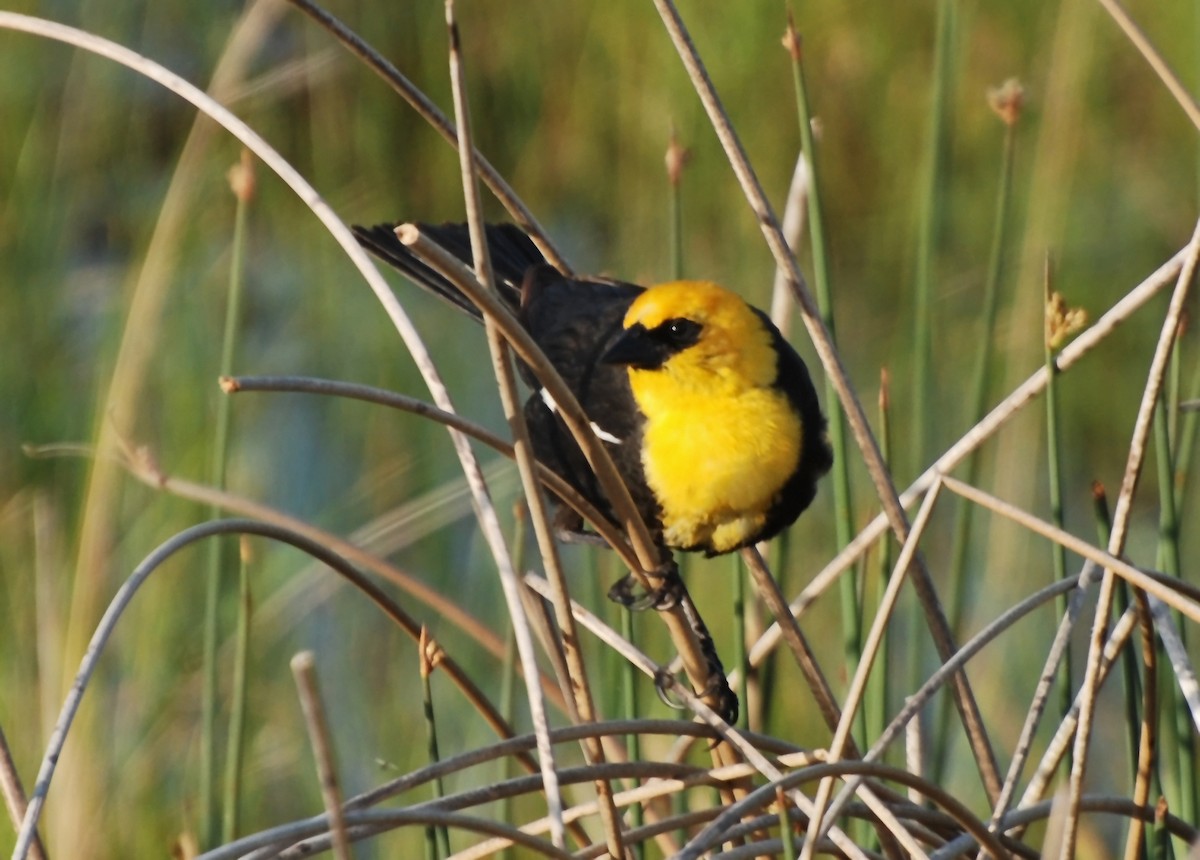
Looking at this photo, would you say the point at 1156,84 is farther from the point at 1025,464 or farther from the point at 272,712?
the point at 272,712

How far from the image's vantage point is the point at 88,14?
471 cm

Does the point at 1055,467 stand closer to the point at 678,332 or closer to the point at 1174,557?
the point at 1174,557

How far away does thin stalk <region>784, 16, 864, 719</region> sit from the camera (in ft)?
6.80

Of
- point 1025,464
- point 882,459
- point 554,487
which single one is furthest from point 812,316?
point 1025,464

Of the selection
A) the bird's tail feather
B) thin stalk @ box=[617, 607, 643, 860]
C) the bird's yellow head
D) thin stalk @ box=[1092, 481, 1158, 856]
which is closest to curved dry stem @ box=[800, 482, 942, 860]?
thin stalk @ box=[1092, 481, 1158, 856]

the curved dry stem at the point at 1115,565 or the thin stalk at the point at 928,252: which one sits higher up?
the thin stalk at the point at 928,252

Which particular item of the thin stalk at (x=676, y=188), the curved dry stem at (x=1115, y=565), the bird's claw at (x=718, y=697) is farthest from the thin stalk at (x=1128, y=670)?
the thin stalk at (x=676, y=188)

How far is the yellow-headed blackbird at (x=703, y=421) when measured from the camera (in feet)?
7.83

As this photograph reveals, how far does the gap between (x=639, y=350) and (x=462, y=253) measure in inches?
32.8

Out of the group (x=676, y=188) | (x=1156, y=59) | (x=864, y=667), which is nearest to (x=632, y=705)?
(x=864, y=667)

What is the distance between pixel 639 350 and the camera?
8.11 ft

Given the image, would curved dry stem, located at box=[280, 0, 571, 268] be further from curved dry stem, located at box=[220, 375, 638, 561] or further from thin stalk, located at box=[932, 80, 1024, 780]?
thin stalk, located at box=[932, 80, 1024, 780]

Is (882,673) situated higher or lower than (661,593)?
lower

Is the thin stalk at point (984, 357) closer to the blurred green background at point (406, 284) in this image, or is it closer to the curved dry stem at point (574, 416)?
the blurred green background at point (406, 284)
